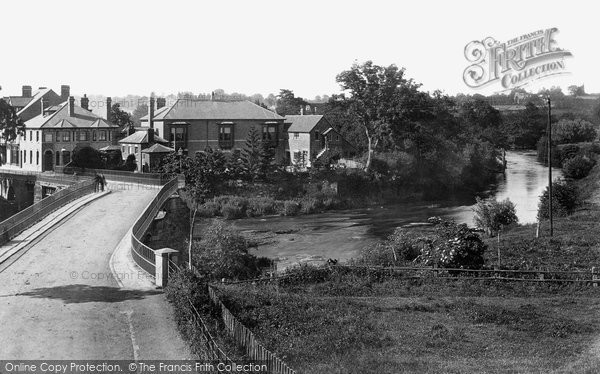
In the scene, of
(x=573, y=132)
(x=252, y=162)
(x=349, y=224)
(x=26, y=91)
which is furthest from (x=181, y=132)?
(x=573, y=132)

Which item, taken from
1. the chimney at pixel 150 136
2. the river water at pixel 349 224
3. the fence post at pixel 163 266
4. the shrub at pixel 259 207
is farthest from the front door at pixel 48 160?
the fence post at pixel 163 266

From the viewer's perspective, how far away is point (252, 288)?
27547 millimetres

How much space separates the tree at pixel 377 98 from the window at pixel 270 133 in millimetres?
9324

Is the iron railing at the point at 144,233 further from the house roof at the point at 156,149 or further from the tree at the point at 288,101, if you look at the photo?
the tree at the point at 288,101

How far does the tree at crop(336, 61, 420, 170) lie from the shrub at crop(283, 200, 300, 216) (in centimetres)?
A: 1439

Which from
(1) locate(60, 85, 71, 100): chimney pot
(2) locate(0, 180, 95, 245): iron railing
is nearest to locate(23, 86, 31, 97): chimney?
(1) locate(60, 85, 71, 100): chimney pot

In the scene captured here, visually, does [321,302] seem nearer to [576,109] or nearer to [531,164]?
[531,164]

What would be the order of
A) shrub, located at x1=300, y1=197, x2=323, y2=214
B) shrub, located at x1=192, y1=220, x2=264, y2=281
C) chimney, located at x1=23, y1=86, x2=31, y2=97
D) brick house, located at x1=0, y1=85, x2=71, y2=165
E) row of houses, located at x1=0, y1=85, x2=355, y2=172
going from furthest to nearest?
1. chimney, located at x1=23, y1=86, x2=31, y2=97
2. brick house, located at x1=0, y1=85, x2=71, y2=165
3. row of houses, located at x1=0, y1=85, x2=355, y2=172
4. shrub, located at x1=300, y1=197, x2=323, y2=214
5. shrub, located at x1=192, y1=220, x2=264, y2=281

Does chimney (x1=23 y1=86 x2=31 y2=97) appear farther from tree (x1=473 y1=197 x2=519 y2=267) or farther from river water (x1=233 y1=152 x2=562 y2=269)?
tree (x1=473 y1=197 x2=519 y2=267)

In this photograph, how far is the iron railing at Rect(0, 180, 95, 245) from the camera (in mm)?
32312

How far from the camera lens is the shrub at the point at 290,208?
64.4 m

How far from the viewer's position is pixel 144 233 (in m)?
33.1

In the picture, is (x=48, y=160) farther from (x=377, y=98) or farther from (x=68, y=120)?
(x=377, y=98)

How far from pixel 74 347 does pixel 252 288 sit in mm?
10666
